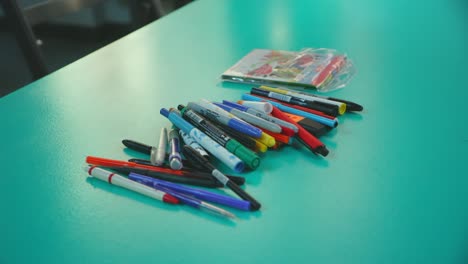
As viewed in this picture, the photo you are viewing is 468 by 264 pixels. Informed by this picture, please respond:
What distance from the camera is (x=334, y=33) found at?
121cm

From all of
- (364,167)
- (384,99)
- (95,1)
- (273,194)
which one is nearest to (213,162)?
(273,194)

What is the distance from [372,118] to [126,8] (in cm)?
288

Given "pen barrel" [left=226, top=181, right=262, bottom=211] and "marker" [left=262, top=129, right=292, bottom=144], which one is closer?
"pen barrel" [left=226, top=181, right=262, bottom=211]

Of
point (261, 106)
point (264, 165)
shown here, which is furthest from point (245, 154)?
point (261, 106)

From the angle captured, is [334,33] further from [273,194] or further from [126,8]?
[126,8]

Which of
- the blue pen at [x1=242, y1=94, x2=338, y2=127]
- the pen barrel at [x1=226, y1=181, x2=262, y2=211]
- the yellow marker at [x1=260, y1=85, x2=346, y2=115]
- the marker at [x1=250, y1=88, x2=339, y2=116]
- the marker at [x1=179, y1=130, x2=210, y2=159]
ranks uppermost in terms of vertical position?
the yellow marker at [x1=260, y1=85, x2=346, y2=115]

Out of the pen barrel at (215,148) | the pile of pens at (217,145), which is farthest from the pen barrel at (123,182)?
the pen barrel at (215,148)

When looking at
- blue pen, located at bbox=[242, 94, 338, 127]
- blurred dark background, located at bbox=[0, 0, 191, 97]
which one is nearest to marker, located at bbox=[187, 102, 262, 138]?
blue pen, located at bbox=[242, 94, 338, 127]

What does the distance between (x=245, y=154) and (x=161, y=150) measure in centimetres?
13

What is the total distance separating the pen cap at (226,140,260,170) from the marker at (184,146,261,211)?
0.04 m

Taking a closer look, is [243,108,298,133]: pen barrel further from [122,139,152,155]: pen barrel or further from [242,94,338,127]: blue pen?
[122,139,152,155]: pen barrel

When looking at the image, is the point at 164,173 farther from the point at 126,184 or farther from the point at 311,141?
the point at 311,141

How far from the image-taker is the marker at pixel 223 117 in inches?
27.6

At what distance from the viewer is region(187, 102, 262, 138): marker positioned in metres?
0.70
